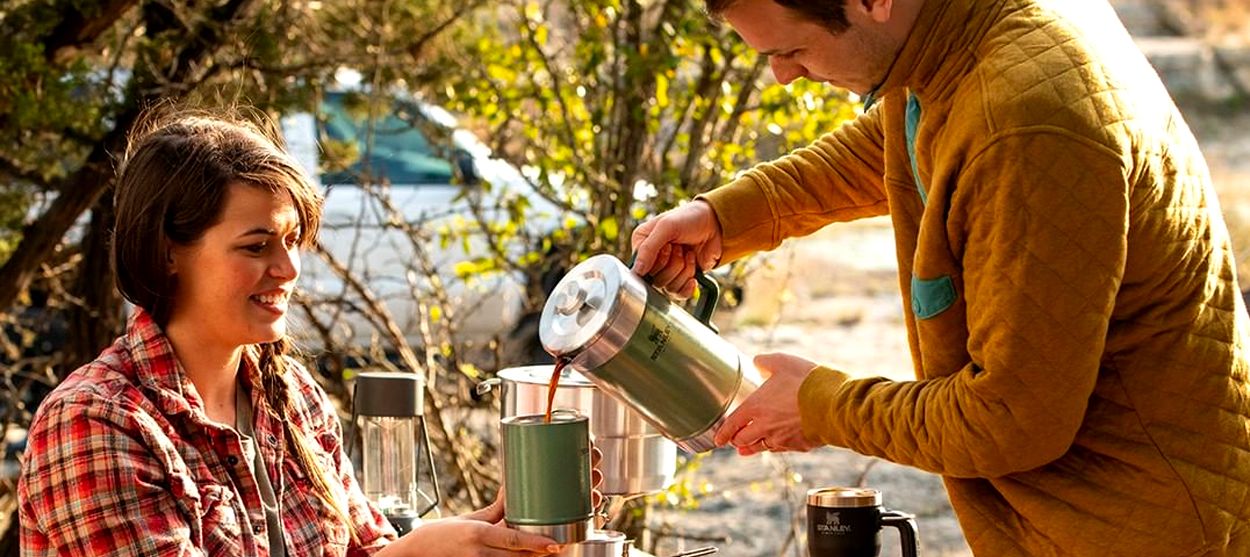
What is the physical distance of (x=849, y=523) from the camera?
90.4 inches

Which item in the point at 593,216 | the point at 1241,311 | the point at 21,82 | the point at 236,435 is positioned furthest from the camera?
the point at 593,216

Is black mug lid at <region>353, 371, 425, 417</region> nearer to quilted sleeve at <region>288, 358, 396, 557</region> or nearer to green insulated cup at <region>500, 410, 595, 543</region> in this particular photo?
quilted sleeve at <region>288, 358, 396, 557</region>

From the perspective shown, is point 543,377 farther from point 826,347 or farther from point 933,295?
point 826,347

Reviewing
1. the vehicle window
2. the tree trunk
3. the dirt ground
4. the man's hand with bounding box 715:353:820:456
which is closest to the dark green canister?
the man's hand with bounding box 715:353:820:456

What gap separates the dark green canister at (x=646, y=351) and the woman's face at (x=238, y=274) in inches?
16.7

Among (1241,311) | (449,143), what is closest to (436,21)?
→ (449,143)

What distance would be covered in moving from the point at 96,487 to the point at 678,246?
0.85m

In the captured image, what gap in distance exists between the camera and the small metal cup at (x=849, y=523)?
2297mm

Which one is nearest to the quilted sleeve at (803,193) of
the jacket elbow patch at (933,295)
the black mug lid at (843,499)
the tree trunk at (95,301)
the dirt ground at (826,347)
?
the black mug lid at (843,499)

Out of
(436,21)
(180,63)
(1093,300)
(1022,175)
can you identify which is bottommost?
(1093,300)

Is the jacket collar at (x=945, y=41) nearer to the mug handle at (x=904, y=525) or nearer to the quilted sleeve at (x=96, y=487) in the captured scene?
the mug handle at (x=904, y=525)

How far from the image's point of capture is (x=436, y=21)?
182 inches

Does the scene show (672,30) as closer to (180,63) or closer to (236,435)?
(180,63)

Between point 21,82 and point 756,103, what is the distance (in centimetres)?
183
